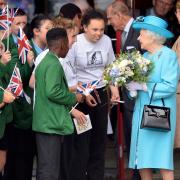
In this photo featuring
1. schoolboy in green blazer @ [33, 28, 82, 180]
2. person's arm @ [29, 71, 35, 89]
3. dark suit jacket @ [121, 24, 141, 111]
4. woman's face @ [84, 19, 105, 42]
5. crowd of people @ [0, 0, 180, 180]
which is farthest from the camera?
dark suit jacket @ [121, 24, 141, 111]

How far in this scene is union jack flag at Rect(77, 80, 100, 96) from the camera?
28.0 feet

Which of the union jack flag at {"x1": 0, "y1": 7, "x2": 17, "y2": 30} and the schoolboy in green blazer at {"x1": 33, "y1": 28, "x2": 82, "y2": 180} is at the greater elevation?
the union jack flag at {"x1": 0, "y1": 7, "x2": 17, "y2": 30}

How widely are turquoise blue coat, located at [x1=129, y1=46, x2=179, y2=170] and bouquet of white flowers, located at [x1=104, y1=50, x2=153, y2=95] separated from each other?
0.47 ft

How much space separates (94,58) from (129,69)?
94 cm

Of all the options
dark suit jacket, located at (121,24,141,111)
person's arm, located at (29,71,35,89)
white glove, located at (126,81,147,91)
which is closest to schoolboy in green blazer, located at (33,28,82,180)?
person's arm, located at (29,71,35,89)

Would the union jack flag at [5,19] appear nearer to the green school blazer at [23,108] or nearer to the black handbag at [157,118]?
the green school blazer at [23,108]

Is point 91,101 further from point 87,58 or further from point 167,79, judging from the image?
point 167,79

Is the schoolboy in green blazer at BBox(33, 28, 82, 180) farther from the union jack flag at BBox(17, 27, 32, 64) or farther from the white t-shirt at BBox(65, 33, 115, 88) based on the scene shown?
the white t-shirt at BBox(65, 33, 115, 88)

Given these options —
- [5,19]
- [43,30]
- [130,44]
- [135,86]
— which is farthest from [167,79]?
[5,19]

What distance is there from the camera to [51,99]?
7.92m

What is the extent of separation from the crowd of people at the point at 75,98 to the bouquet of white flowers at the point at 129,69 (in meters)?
0.11

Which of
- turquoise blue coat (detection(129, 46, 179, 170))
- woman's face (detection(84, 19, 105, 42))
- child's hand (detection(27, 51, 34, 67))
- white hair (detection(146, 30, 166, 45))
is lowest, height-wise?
turquoise blue coat (detection(129, 46, 179, 170))

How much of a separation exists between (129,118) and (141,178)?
824 mm

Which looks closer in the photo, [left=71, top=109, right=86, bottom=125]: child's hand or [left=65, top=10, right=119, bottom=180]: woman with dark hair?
[left=71, top=109, right=86, bottom=125]: child's hand
